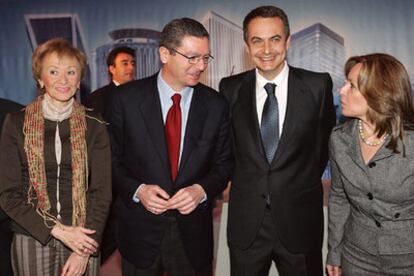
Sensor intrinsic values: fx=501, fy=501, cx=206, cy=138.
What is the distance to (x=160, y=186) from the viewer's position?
2504 mm

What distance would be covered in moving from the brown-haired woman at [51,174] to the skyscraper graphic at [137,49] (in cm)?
324

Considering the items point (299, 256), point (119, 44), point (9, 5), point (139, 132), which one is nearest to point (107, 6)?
point (119, 44)

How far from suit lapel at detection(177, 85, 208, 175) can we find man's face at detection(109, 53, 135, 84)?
2.69 m

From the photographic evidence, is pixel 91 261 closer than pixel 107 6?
Yes

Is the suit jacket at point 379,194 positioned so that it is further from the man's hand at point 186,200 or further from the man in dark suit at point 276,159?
the man's hand at point 186,200

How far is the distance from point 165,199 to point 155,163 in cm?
20

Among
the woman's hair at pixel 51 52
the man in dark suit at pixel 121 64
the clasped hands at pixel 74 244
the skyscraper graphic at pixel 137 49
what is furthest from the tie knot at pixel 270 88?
the skyscraper graphic at pixel 137 49

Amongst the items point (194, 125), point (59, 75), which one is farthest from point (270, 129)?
point (59, 75)

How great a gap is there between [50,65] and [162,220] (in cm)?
93

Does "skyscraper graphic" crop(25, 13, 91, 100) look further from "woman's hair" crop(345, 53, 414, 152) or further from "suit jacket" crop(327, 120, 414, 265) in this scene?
"woman's hair" crop(345, 53, 414, 152)

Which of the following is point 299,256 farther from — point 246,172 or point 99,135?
point 99,135

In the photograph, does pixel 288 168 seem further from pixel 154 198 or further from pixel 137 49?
pixel 137 49

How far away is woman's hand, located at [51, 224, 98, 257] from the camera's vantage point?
2.32 metres

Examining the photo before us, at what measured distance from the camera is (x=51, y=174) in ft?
7.72
